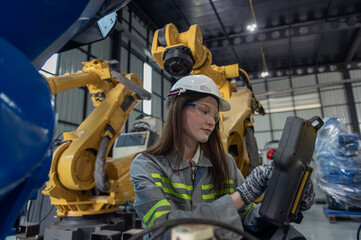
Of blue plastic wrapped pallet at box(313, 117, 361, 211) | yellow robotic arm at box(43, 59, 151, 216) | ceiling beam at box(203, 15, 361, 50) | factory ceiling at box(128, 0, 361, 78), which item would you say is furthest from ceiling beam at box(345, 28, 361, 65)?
yellow robotic arm at box(43, 59, 151, 216)

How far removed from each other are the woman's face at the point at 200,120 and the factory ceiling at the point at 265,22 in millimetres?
8788

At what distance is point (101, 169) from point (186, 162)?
7.17 ft

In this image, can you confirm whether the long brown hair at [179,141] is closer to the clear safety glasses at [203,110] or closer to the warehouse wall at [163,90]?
the clear safety glasses at [203,110]

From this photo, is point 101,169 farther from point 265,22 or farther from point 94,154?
point 265,22

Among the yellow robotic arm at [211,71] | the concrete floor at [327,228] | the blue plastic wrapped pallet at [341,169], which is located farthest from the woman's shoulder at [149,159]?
the blue plastic wrapped pallet at [341,169]

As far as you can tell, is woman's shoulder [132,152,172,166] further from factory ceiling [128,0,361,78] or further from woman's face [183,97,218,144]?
factory ceiling [128,0,361,78]

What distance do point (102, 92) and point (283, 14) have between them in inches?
406

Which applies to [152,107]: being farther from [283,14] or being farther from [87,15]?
[87,15]

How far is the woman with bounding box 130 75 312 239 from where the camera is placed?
4.38 feet

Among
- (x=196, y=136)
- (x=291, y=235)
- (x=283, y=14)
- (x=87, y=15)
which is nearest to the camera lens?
(x=87, y=15)

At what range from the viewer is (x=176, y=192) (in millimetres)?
1474

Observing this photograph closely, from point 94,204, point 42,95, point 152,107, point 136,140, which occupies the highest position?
point 152,107

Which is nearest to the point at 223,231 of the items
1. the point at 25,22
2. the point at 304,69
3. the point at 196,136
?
the point at 196,136

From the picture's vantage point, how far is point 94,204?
3.65 m
